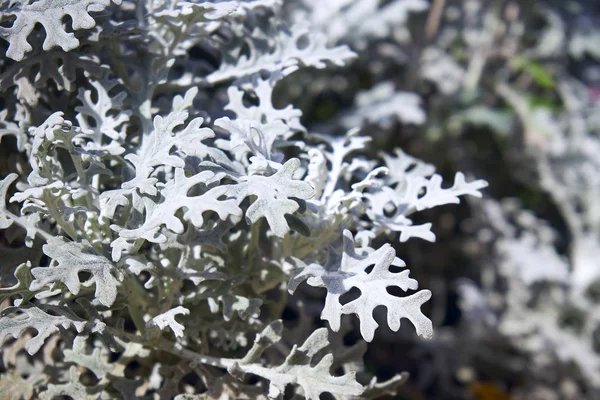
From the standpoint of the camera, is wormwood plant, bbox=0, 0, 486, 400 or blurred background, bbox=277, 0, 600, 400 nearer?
wormwood plant, bbox=0, 0, 486, 400

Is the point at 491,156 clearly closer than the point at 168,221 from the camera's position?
No

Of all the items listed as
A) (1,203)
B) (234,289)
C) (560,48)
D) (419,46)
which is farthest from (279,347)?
(560,48)

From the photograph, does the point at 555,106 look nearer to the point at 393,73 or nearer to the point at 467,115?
the point at 467,115

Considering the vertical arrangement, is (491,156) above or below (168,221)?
below

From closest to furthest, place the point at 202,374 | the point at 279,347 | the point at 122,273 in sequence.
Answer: the point at 122,273
the point at 202,374
the point at 279,347

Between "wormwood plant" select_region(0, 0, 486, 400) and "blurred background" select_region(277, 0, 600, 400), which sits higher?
"wormwood plant" select_region(0, 0, 486, 400)
